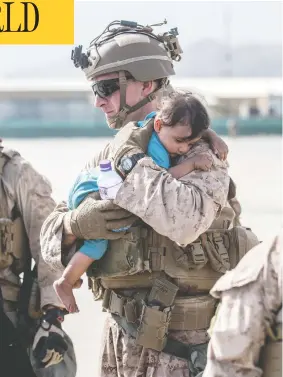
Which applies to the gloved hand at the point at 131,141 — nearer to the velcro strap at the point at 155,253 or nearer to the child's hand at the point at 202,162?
the child's hand at the point at 202,162

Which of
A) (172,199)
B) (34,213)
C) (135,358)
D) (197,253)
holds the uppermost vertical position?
(172,199)

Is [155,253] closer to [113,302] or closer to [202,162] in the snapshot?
[113,302]

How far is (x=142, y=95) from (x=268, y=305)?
1.72m

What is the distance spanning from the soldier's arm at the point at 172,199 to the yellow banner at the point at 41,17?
4.75 meters

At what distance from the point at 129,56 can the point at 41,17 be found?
4.71m

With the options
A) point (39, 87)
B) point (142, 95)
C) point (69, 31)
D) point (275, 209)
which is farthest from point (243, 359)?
point (39, 87)

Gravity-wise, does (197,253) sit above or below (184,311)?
above

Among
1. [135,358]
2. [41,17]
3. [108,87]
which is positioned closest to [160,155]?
[108,87]

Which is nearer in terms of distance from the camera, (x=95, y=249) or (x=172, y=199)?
(x=172, y=199)

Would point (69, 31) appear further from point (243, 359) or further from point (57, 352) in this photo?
point (243, 359)

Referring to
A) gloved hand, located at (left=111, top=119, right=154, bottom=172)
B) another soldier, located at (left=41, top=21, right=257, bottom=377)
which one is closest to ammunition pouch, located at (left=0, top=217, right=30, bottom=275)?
another soldier, located at (left=41, top=21, right=257, bottom=377)

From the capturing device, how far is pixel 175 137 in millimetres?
4168

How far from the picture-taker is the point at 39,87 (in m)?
77.1

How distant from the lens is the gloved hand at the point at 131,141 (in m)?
4.21
